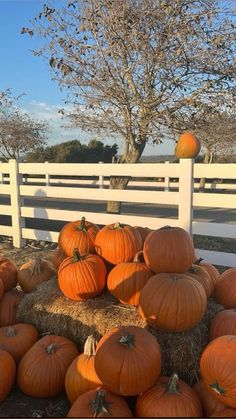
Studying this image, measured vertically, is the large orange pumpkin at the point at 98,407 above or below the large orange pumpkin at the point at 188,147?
Result: below

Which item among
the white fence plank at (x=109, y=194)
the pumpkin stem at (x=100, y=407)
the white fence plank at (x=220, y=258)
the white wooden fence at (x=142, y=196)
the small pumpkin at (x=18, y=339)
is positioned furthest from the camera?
the white fence plank at (x=109, y=194)

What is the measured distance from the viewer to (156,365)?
236cm

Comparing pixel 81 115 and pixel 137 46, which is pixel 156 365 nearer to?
pixel 137 46

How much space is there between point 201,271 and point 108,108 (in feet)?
21.0

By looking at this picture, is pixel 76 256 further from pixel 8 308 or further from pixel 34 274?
pixel 8 308

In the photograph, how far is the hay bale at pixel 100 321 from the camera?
259 cm

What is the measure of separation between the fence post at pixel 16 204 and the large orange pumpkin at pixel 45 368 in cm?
475

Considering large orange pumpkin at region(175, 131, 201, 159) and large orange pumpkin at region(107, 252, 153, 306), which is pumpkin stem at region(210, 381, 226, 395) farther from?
large orange pumpkin at region(175, 131, 201, 159)

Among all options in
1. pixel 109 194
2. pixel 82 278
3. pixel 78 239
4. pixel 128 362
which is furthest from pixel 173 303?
pixel 109 194

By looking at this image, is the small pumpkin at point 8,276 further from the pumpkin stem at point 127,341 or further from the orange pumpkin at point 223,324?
the orange pumpkin at point 223,324

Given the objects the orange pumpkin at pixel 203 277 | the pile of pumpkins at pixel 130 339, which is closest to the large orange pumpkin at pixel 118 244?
the pile of pumpkins at pixel 130 339

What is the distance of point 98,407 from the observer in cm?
210

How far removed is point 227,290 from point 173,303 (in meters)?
0.74

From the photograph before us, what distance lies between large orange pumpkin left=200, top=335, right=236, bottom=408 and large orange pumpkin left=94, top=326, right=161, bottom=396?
11.7 inches
